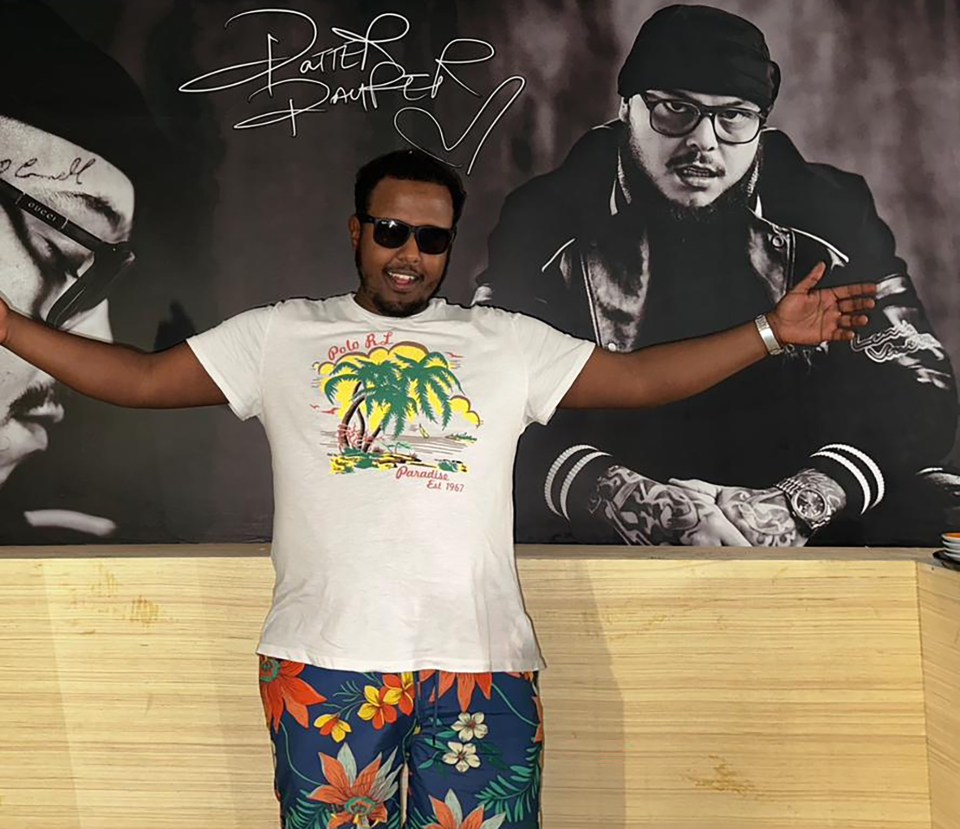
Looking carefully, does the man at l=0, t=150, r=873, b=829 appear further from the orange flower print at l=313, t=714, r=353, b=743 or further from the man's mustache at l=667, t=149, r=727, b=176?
the man's mustache at l=667, t=149, r=727, b=176

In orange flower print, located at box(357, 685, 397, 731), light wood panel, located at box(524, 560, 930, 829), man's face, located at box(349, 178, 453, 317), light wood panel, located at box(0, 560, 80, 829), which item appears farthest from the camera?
light wood panel, located at box(0, 560, 80, 829)

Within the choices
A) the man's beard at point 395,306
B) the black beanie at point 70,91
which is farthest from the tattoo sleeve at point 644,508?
the black beanie at point 70,91

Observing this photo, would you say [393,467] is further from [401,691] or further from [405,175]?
[405,175]

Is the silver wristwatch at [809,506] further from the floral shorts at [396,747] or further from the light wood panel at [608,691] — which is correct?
the floral shorts at [396,747]

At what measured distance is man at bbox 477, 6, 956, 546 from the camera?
235 cm

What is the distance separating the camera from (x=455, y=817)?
66.4 inches

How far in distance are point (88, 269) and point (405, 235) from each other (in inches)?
37.8

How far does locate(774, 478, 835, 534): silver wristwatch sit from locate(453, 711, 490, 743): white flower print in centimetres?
97

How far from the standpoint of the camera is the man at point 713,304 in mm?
2348

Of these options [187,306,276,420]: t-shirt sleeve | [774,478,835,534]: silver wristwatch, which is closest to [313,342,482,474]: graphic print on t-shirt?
[187,306,276,420]: t-shirt sleeve

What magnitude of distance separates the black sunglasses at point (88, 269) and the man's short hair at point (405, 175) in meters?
0.78

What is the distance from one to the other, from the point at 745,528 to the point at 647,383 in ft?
1.98

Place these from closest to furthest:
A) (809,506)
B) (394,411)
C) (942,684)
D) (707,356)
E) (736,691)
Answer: (394,411), (707,356), (942,684), (736,691), (809,506)

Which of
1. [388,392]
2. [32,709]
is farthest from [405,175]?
[32,709]
